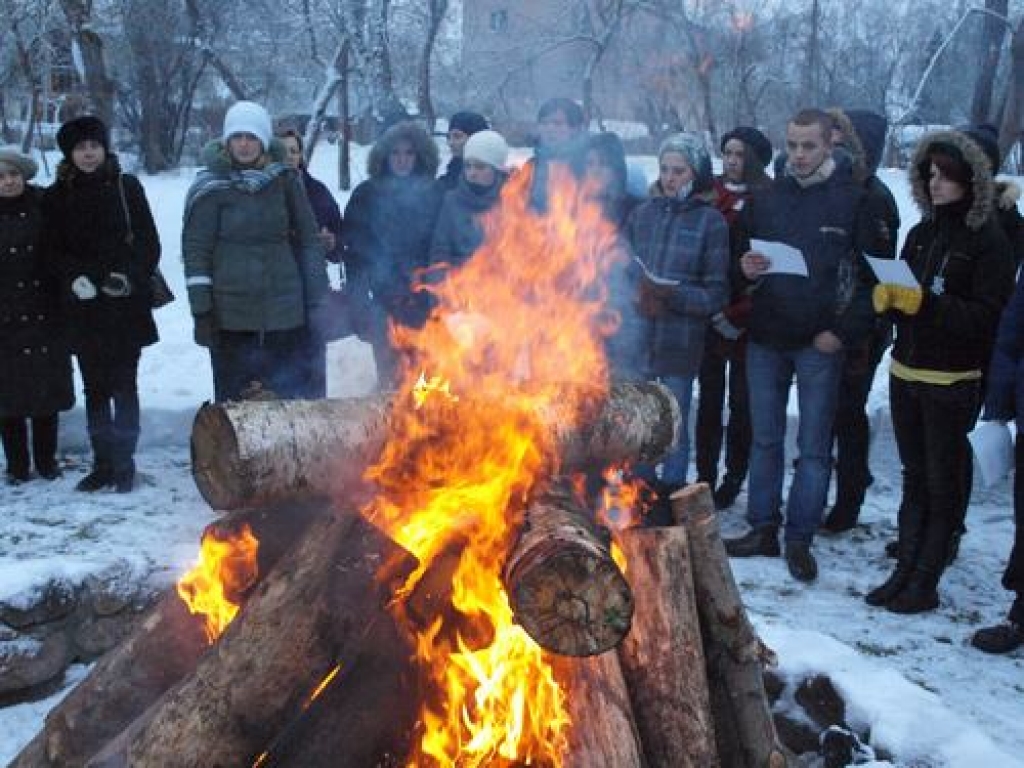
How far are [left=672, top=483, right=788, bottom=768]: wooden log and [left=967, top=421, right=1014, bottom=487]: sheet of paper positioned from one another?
170 cm

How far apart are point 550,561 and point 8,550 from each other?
4.00 meters

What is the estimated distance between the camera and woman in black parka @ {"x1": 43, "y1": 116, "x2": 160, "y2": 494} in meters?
5.84

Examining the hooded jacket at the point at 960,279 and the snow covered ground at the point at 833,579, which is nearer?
the snow covered ground at the point at 833,579

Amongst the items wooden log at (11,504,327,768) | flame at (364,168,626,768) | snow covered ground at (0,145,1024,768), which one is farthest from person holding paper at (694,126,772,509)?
wooden log at (11,504,327,768)

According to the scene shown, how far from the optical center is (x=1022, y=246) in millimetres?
5719

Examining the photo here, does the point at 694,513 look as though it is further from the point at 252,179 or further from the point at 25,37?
the point at 25,37

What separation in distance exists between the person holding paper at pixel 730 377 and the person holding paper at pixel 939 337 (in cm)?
131

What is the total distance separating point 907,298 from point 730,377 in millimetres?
1797

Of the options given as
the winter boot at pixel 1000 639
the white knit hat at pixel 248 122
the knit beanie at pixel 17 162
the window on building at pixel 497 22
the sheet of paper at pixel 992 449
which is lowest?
the winter boot at pixel 1000 639

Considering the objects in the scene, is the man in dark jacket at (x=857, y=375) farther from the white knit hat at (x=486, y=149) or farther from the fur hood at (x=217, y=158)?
the fur hood at (x=217, y=158)

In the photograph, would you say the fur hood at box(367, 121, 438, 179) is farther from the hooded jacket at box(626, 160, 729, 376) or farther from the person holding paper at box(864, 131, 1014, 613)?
the person holding paper at box(864, 131, 1014, 613)

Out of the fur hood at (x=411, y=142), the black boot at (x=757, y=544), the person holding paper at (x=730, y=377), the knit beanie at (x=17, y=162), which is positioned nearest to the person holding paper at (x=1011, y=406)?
the black boot at (x=757, y=544)

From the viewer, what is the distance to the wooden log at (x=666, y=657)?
2906 mm

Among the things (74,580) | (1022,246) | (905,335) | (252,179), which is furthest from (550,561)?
(1022,246)
